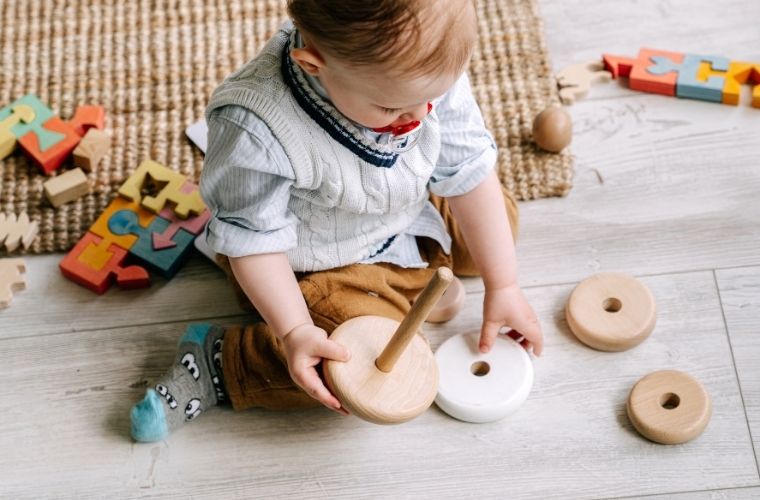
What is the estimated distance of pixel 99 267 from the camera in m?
0.97

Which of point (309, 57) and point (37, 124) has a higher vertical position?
point (309, 57)

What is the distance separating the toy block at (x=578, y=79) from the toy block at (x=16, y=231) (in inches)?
24.0

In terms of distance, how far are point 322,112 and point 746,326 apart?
0.49 m

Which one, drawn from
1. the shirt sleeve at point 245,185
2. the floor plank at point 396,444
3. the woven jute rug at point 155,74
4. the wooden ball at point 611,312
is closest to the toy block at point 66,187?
the woven jute rug at point 155,74

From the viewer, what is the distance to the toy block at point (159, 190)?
99 centimetres

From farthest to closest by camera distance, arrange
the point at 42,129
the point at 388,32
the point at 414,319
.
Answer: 1. the point at 42,129
2. the point at 414,319
3. the point at 388,32

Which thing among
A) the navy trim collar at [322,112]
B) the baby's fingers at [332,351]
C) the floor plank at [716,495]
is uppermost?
the navy trim collar at [322,112]

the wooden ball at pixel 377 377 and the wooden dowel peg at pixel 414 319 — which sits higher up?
the wooden dowel peg at pixel 414 319

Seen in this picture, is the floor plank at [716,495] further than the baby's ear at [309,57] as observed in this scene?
Yes

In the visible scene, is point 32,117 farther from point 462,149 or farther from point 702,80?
point 702,80

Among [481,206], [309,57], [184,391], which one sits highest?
[309,57]

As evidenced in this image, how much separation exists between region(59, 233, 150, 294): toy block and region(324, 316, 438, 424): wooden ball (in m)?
0.27

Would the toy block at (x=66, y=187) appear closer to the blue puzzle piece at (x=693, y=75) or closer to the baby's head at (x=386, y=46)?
the baby's head at (x=386, y=46)

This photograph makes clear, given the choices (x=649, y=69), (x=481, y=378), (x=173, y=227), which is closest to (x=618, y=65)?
(x=649, y=69)
